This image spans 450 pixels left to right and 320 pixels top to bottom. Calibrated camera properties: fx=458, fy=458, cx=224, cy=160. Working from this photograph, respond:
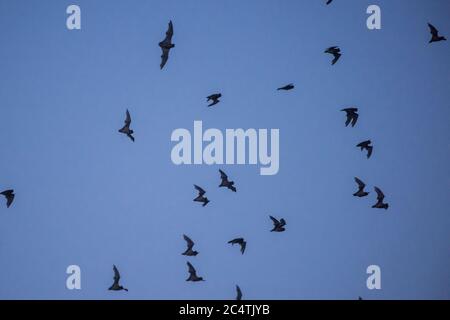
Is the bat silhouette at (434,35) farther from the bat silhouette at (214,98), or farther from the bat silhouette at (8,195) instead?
the bat silhouette at (8,195)

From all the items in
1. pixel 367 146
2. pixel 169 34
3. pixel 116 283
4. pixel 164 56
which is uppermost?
pixel 169 34

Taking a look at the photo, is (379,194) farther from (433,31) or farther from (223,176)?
(433,31)

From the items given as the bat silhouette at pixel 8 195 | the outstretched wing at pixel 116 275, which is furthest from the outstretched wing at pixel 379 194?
the bat silhouette at pixel 8 195

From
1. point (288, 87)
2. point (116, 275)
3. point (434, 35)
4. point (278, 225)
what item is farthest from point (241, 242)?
point (434, 35)

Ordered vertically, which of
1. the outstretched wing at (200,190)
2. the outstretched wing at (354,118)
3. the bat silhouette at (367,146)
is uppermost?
the outstretched wing at (354,118)

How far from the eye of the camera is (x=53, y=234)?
120 inches

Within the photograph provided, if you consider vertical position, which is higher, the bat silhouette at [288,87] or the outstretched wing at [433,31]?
the outstretched wing at [433,31]

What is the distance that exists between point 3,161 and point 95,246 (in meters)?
0.83

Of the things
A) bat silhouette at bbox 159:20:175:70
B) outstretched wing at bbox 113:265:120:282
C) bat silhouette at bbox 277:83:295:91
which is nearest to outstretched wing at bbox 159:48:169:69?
bat silhouette at bbox 159:20:175:70

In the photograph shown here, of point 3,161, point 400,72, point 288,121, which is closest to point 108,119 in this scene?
point 3,161

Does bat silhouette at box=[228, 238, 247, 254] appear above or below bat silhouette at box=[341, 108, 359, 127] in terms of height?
below

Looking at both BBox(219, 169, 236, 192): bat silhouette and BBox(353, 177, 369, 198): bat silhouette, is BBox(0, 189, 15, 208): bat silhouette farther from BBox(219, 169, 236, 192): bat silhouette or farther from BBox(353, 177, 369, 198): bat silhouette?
BBox(353, 177, 369, 198): bat silhouette

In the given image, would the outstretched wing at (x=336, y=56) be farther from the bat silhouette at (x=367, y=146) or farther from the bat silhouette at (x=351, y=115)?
the bat silhouette at (x=367, y=146)
